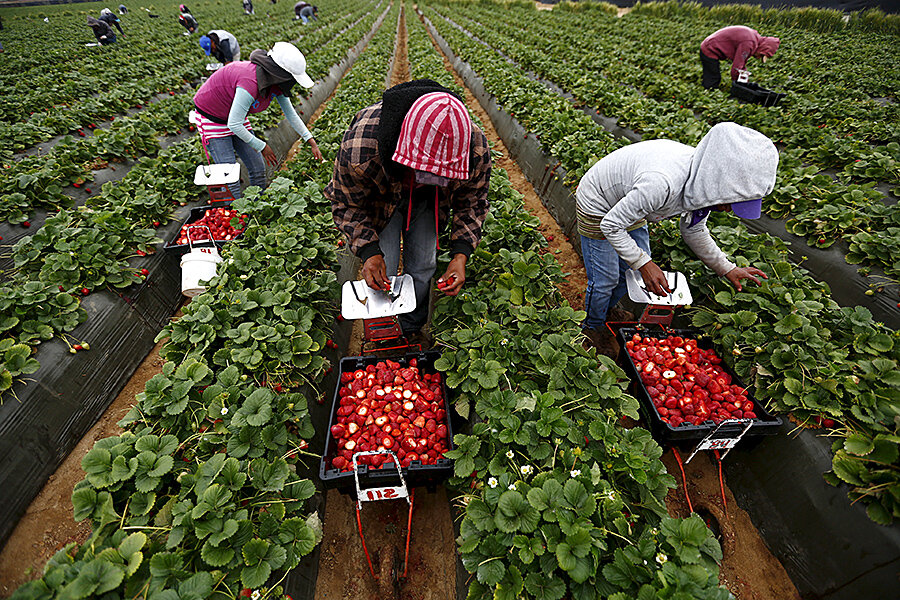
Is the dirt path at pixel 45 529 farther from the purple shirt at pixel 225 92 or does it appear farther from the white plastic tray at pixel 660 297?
the white plastic tray at pixel 660 297

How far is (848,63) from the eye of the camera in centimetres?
1052

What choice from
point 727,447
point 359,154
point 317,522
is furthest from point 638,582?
point 359,154

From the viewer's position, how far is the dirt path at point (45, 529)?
2395 millimetres

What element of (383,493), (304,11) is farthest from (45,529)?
(304,11)

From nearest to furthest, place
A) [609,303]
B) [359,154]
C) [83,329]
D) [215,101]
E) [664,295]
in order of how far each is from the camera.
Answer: [359,154]
[664,295]
[83,329]
[609,303]
[215,101]

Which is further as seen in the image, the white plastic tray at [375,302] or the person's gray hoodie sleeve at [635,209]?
the white plastic tray at [375,302]

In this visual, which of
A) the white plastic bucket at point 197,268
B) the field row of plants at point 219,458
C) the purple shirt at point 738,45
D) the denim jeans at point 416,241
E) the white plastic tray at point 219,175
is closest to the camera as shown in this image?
the field row of plants at point 219,458

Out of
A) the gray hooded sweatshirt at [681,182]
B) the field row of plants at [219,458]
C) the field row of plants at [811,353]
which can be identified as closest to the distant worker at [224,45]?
the field row of plants at [219,458]

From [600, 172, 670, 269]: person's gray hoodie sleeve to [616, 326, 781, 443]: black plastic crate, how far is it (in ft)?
2.45

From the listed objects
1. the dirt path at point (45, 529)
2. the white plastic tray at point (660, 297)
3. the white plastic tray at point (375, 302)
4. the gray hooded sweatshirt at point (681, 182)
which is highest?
the gray hooded sweatshirt at point (681, 182)

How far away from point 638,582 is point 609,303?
2.44m

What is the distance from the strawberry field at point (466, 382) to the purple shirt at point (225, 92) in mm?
1061

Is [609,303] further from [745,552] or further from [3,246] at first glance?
[3,246]

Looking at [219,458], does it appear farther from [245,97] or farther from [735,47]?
[735,47]
